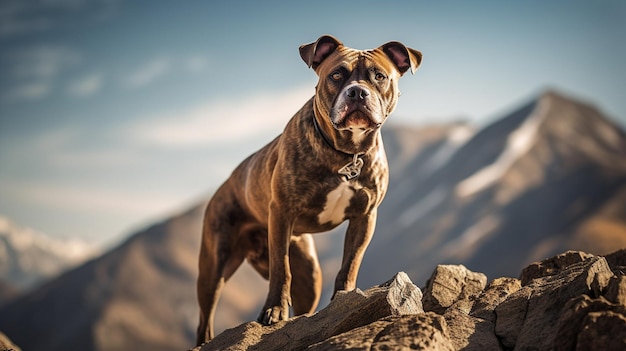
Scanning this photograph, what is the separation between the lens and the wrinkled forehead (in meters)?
6.73

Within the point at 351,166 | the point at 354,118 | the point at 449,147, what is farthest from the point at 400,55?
the point at 449,147

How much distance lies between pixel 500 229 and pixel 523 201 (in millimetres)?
6777

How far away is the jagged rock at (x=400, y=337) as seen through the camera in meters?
4.93

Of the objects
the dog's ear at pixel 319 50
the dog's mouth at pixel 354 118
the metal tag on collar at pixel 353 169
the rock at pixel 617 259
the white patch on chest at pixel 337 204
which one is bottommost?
the rock at pixel 617 259

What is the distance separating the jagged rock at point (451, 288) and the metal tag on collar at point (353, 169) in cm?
160

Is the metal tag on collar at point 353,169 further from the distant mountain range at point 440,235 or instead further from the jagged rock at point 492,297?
the distant mountain range at point 440,235

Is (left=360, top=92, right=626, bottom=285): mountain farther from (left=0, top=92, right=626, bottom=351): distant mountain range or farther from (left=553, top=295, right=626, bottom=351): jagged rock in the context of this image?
(left=553, top=295, right=626, bottom=351): jagged rock

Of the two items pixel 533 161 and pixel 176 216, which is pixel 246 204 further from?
pixel 176 216

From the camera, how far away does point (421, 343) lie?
4.93 m

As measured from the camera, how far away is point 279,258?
7246 millimetres

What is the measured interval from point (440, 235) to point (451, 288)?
87243 mm

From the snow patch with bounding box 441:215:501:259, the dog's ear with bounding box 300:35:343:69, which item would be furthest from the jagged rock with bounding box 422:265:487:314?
the snow patch with bounding box 441:215:501:259

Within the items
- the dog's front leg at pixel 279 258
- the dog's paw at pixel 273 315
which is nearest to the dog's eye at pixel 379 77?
the dog's front leg at pixel 279 258

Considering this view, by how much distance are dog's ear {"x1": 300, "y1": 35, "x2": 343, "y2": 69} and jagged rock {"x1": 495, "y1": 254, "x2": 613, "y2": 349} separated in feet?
10.2
